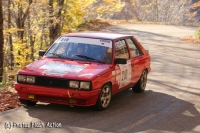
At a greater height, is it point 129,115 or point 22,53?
point 129,115

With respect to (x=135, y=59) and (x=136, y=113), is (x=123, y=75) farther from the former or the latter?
(x=136, y=113)

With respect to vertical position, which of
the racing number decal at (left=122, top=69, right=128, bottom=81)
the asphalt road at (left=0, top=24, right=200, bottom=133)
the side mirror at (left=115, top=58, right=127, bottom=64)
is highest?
the side mirror at (left=115, top=58, right=127, bottom=64)

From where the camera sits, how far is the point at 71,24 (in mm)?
30312

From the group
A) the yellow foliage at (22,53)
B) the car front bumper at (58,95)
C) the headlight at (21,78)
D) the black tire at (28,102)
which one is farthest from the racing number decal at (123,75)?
the yellow foliage at (22,53)

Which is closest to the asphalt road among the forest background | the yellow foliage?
the forest background

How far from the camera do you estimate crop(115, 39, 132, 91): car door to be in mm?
9297

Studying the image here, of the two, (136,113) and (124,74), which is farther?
(124,74)

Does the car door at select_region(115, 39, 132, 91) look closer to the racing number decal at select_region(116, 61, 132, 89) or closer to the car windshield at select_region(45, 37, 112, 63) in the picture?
the racing number decal at select_region(116, 61, 132, 89)

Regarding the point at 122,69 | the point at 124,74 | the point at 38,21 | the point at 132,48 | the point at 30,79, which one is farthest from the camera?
the point at 38,21

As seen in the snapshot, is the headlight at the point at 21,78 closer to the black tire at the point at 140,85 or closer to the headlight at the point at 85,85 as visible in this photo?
the headlight at the point at 85,85

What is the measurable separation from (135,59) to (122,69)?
103cm

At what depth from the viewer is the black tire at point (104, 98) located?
8414 mm

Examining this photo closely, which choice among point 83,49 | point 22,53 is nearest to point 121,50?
point 83,49

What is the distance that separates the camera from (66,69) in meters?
8.39
